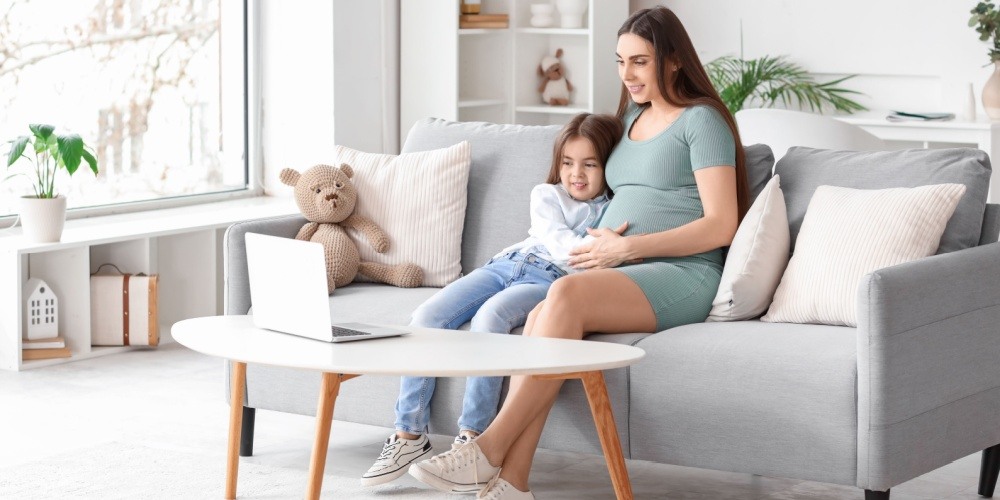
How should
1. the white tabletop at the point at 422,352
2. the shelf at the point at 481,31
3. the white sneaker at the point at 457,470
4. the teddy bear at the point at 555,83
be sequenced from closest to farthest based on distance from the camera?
the white tabletop at the point at 422,352, the white sneaker at the point at 457,470, the shelf at the point at 481,31, the teddy bear at the point at 555,83

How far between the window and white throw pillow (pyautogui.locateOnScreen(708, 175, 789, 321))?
2.74 metres

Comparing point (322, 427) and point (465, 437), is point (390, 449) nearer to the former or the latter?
point (465, 437)

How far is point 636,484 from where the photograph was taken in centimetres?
305

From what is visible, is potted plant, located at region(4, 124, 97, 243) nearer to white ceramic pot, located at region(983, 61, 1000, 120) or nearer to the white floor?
the white floor

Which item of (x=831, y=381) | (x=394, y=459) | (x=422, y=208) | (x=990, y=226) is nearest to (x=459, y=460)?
(x=394, y=459)

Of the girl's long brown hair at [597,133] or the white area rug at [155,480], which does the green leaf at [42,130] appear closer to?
the white area rug at [155,480]

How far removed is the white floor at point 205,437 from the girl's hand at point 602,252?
484 mm

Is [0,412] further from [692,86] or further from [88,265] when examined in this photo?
[692,86]

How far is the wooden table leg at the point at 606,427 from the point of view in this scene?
2.48 m

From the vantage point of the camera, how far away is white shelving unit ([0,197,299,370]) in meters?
4.21

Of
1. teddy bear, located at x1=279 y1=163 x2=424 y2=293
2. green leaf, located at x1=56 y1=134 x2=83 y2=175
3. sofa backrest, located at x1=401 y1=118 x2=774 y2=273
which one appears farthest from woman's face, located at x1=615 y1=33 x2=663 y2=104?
green leaf, located at x1=56 y1=134 x2=83 y2=175

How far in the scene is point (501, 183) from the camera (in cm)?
352

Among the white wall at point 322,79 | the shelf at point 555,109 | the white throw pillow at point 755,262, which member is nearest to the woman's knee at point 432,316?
the white throw pillow at point 755,262

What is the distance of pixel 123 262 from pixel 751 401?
268 centimetres
